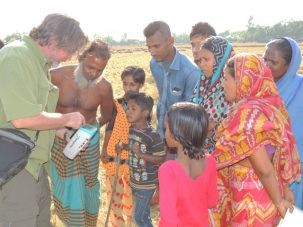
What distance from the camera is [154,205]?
520 cm

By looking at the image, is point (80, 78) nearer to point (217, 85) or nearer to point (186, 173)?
point (217, 85)

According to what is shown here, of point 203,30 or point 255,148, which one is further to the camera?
point 203,30

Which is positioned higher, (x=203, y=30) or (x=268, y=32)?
(x=203, y=30)

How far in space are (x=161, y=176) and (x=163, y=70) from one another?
2.01 m

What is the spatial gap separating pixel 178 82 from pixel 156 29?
2.07 ft

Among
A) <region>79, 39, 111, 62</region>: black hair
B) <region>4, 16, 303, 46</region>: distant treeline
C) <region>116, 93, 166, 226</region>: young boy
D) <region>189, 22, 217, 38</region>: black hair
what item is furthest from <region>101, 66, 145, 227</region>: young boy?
<region>4, 16, 303, 46</region>: distant treeline

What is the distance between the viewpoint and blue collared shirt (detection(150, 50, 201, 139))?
418cm

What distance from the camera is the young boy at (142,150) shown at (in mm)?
3820

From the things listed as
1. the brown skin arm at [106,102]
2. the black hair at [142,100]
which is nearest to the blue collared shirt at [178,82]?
the black hair at [142,100]

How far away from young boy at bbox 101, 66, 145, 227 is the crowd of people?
2 centimetres

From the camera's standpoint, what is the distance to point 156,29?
14.2 ft

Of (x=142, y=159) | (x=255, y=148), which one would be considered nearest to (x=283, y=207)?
(x=255, y=148)

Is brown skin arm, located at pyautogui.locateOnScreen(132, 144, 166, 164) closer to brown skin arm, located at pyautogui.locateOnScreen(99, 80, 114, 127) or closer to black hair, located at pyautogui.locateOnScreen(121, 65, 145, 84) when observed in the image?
brown skin arm, located at pyautogui.locateOnScreen(99, 80, 114, 127)

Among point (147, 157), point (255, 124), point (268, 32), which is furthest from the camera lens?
point (268, 32)
